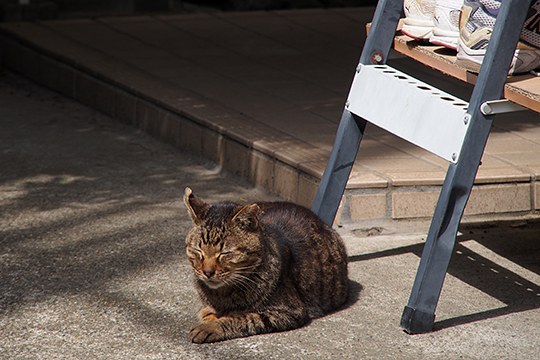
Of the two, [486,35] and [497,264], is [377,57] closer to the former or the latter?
[486,35]

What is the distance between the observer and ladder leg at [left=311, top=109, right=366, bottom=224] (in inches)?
188

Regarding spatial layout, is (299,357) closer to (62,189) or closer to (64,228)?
(64,228)

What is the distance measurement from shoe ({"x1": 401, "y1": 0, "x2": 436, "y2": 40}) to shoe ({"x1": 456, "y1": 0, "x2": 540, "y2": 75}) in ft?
1.13

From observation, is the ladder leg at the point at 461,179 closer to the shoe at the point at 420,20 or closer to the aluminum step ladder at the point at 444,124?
the aluminum step ladder at the point at 444,124

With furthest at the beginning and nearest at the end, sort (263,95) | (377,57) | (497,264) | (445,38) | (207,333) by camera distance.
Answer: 1. (263,95)
2. (497,264)
3. (377,57)
4. (445,38)
5. (207,333)

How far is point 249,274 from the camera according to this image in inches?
164

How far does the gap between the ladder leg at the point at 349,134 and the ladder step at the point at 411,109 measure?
0.07m

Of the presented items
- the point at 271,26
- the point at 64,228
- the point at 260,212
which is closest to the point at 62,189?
the point at 64,228

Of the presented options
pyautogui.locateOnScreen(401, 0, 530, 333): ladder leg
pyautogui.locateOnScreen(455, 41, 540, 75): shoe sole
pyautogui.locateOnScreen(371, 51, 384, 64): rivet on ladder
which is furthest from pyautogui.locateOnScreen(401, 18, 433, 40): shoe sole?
pyautogui.locateOnScreen(401, 0, 530, 333): ladder leg

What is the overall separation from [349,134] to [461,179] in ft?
2.48

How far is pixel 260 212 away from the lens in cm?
424

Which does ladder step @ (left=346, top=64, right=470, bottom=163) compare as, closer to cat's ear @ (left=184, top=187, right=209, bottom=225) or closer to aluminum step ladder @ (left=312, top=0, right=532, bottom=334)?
aluminum step ladder @ (left=312, top=0, right=532, bottom=334)

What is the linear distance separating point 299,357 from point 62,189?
7.70 feet

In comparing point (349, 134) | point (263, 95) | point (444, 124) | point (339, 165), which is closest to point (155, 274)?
point (339, 165)
